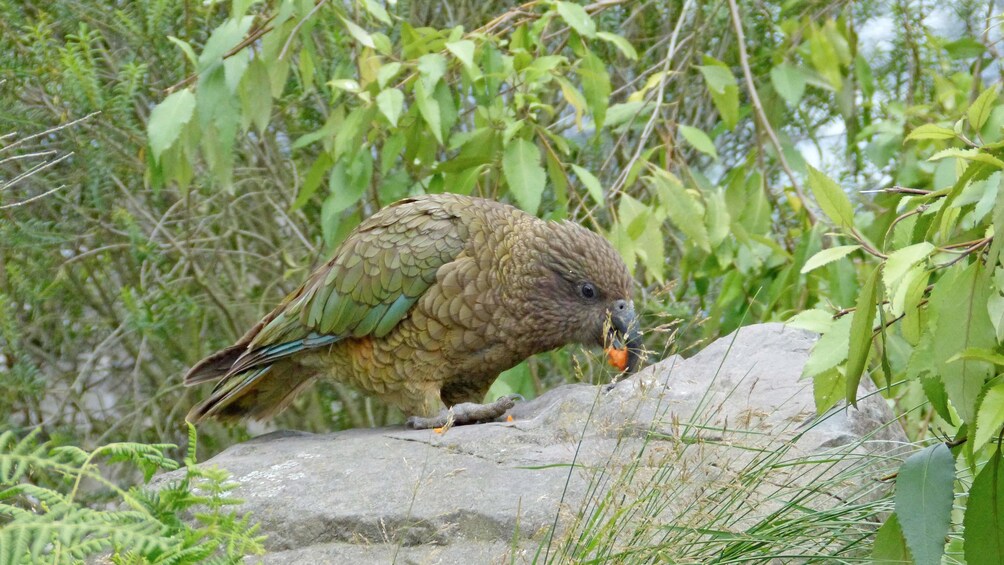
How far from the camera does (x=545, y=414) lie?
303 centimetres

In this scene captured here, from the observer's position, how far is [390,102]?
353cm

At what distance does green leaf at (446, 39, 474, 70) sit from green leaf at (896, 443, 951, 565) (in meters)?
2.12

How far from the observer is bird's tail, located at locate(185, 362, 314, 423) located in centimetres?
353

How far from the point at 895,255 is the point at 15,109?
143 inches

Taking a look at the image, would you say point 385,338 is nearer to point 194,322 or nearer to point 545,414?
point 545,414

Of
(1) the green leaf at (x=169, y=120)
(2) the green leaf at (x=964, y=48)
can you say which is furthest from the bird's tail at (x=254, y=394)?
(2) the green leaf at (x=964, y=48)

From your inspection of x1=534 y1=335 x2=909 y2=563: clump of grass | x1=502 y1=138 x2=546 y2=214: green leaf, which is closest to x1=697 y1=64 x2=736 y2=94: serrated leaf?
x1=502 y1=138 x2=546 y2=214: green leaf

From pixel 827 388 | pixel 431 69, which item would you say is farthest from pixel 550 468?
pixel 431 69

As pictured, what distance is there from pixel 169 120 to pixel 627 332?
164 centimetres

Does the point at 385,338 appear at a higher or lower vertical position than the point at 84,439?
higher

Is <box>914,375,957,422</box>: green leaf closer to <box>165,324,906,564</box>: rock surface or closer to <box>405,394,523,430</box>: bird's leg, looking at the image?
<box>165,324,906,564</box>: rock surface

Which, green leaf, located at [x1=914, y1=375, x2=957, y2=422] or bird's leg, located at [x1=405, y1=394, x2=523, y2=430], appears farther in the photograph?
A: bird's leg, located at [x1=405, y1=394, x2=523, y2=430]

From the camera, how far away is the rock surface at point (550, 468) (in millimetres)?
2336

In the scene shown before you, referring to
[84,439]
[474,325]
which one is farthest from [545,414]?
[84,439]
